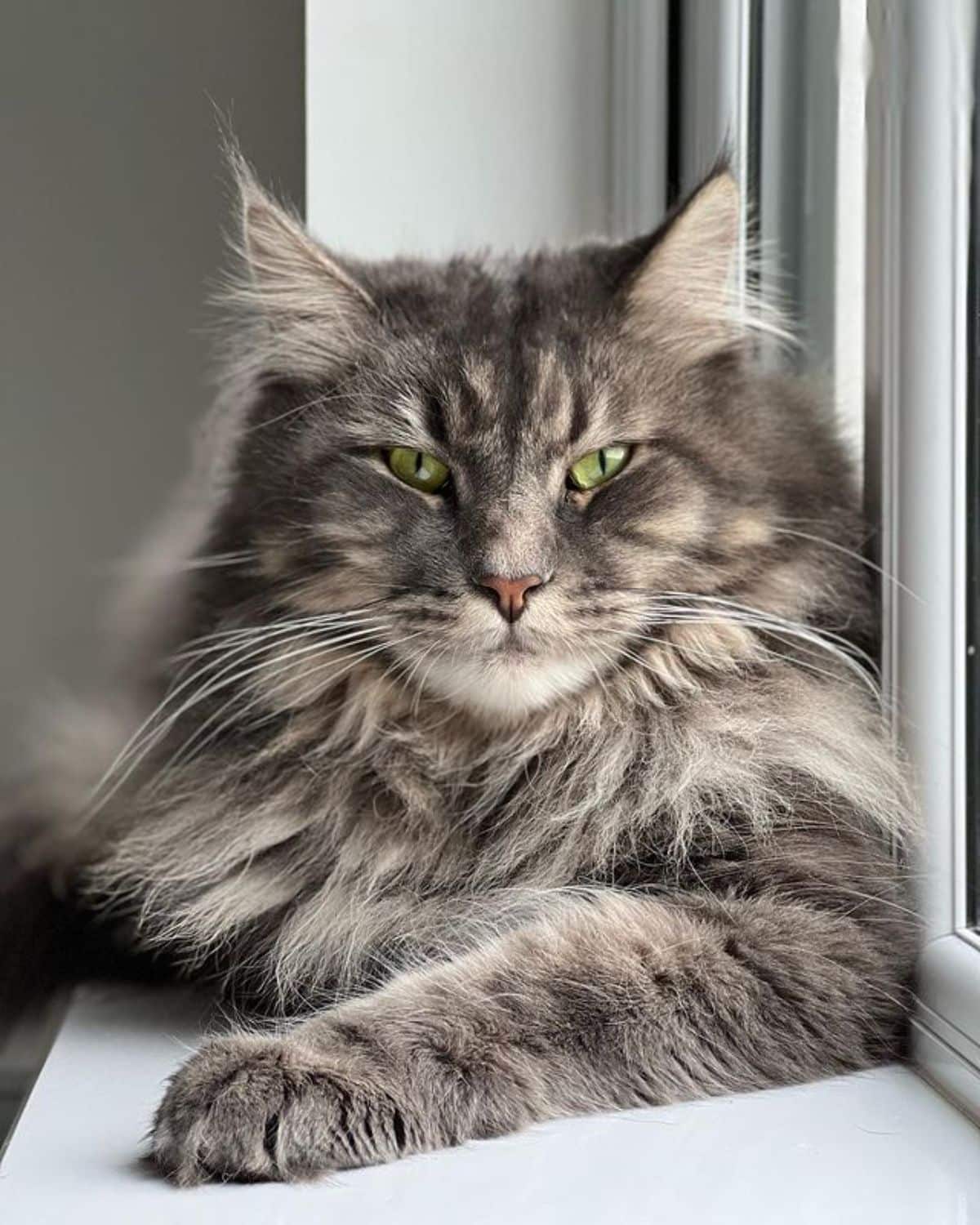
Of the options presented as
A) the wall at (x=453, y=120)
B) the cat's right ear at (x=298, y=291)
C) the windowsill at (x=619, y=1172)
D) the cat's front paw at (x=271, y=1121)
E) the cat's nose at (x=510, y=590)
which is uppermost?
the wall at (x=453, y=120)

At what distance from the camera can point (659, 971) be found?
3.83 feet

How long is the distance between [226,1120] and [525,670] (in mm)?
476

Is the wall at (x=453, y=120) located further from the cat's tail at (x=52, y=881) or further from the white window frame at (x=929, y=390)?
the cat's tail at (x=52, y=881)

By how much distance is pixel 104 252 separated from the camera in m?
2.40

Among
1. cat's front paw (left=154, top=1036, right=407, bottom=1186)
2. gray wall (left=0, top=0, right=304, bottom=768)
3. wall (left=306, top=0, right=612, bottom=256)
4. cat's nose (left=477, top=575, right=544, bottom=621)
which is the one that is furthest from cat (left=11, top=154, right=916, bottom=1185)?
gray wall (left=0, top=0, right=304, bottom=768)

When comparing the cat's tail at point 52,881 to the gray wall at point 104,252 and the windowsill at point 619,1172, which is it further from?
the gray wall at point 104,252

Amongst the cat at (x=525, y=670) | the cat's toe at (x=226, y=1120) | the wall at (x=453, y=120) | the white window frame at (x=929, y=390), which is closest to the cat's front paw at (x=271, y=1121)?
the cat's toe at (x=226, y=1120)

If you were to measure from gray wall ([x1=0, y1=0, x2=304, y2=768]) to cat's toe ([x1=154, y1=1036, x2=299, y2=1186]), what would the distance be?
1.34 meters

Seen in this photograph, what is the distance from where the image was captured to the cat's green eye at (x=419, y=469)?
1.41 metres

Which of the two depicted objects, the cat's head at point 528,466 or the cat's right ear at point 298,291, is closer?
the cat's head at point 528,466

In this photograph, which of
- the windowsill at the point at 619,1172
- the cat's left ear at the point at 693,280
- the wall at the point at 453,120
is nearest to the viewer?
the windowsill at the point at 619,1172

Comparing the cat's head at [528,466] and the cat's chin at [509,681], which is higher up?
the cat's head at [528,466]

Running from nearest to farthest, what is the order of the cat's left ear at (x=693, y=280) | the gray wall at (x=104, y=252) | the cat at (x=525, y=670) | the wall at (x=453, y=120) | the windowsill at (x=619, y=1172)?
the windowsill at (x=619, y=1172), the cat at (x=525, y=670), the cat's left ear at (x=693, y=280), the wall at (x=453, y=120), the gray wall at (x=104, y=252)

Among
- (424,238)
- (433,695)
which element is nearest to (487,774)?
(433,695)
